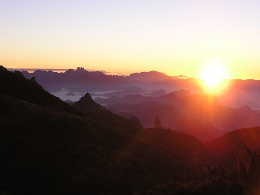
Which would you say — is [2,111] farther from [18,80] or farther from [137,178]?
[18,80]

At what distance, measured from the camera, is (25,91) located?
89.6 m

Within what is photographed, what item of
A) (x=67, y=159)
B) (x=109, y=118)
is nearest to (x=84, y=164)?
(x=67, y=159)

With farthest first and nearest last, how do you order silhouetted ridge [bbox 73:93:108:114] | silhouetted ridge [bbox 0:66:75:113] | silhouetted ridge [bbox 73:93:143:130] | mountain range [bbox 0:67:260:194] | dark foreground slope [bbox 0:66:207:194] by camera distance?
silhouetted ridge [bbox 73:93:108:114] < silhouetted ridge [bbox 73:93:143:130] < silhouetted ridge [bbox 0:66:75:113] < dark foreground slope [bbox 0:66:207:194] < mountain range [bbox 0:67:260:194]

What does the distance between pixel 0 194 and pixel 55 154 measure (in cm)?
1613

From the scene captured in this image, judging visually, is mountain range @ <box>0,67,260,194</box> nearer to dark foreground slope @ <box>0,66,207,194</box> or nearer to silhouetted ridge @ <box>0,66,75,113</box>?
dark foreground slope @ <box>0,66,207,194</box>

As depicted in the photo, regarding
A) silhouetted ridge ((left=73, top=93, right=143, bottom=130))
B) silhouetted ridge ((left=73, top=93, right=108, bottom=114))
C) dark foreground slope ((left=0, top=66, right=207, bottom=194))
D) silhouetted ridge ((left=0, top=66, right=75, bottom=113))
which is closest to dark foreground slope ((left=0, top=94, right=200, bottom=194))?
dark foreground slope ((left=0, top=66, right=207, bottom=194))

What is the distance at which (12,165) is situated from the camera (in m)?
34.7

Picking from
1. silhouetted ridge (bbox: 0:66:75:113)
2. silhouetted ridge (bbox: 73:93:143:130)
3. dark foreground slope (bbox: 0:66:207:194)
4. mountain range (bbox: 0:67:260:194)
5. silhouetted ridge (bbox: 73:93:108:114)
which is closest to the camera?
mountain range (bbox: 0:67:260:194)

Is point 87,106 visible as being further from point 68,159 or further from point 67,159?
point 67,159

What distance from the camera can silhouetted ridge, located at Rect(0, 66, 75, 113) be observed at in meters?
85.8

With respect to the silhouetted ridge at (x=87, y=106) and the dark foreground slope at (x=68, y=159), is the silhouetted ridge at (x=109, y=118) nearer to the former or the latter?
the silhouetted ridge at (x=87, y=106)

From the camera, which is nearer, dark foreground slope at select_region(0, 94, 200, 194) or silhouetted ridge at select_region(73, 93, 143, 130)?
dark foreground slope at select_region(0, 94, 200, 194)

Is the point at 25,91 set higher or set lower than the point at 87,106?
higher

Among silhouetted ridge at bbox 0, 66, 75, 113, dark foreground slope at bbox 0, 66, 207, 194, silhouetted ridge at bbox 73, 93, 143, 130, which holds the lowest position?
silhouetted ridge at bbox 73, 93, 143, 130
